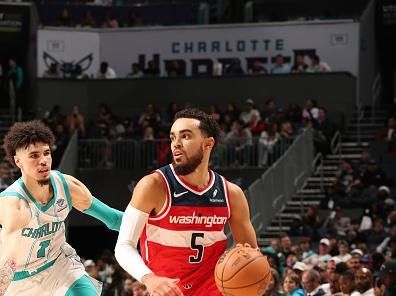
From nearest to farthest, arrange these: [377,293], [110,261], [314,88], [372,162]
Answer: [377,293] → [110,261] → [372,162] → [314,88]

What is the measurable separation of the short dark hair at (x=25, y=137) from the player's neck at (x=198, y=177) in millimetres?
1492

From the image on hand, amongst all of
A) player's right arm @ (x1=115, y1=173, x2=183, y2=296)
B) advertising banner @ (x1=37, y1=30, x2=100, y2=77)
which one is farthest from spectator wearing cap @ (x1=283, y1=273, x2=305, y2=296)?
advertising banner @ (x1=37, y1=30, x2=100, y2=77)

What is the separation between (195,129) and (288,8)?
27667 millimetres

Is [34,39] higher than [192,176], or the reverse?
[34,39]

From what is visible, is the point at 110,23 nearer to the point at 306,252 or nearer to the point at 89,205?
the point at 306,252

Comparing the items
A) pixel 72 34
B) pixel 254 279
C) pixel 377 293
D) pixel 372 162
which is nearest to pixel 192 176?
pixel 254 279

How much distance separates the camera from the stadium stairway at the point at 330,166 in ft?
84.5

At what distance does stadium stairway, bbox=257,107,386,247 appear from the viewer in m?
25.8

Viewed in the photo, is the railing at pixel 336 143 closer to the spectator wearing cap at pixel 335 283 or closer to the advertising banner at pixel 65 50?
the advertising banner at pixel 65 50

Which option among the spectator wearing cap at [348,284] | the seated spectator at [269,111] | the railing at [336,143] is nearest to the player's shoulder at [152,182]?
the spectator wearing cap at [348,284]

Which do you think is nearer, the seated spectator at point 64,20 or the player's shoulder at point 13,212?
the player's shoulder at point 13,212

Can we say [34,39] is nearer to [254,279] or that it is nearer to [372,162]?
[372,162]

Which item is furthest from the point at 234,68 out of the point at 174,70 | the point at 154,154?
the point at 154,154

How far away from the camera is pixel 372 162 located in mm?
25250
